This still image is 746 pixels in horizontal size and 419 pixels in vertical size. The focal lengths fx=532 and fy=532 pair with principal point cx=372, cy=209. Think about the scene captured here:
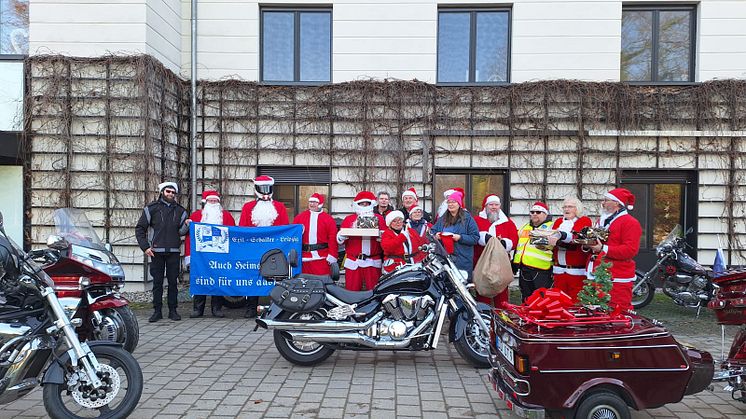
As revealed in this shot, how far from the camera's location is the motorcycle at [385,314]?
509 cm

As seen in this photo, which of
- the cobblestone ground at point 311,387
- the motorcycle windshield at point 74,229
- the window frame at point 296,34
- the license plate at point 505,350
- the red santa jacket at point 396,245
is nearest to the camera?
the license plate at point 505,350

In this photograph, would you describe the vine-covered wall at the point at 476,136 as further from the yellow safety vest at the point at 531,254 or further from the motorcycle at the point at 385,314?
the motorcycle at the point at 385,314

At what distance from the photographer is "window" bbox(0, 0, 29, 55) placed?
940cm

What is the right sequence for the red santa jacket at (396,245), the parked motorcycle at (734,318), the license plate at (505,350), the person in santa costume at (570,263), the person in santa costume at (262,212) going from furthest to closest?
the person in santa costume at (262,212) → the red santa jacket at (396,245) → the person in santa costume at (570,263) → the parked motorcycle at (734,318) → the license plate at (505,350)

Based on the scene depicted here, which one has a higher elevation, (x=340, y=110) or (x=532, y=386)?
(x=340, y=110)

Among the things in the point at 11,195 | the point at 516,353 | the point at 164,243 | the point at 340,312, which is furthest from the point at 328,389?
the point at 11,195

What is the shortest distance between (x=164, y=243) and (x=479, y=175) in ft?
19.7

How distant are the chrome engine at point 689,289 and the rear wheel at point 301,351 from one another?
5589 mm

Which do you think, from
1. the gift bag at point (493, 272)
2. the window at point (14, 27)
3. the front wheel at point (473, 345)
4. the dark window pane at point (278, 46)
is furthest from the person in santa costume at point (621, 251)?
the window at point (14, 27)

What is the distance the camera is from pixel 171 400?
4.46 metres

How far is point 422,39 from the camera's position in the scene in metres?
10.3

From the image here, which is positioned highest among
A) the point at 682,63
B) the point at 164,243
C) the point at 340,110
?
the point at 682,63

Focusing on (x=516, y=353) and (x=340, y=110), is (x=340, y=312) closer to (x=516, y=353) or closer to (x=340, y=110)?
(x=516, y=353)

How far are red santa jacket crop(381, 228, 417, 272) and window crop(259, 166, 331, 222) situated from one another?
423 centimetres
